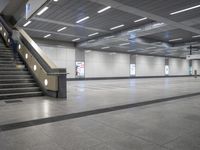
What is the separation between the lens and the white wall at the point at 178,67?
34.2m

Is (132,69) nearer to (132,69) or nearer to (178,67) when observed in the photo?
(132,69)

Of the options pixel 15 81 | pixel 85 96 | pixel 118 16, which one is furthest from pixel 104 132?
pixel 118 16

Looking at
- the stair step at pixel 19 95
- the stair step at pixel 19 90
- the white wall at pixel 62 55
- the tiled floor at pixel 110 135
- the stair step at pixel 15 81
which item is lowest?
the tiled floor at pixel 110 135

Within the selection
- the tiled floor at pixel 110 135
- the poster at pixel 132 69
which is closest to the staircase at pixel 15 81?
the tiled floor at pixel 110 135

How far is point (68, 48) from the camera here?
20625 millimetres

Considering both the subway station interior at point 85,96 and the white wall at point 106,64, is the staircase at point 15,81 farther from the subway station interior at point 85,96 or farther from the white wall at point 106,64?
the white wall at point 106,64

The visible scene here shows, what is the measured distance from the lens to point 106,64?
24.6m

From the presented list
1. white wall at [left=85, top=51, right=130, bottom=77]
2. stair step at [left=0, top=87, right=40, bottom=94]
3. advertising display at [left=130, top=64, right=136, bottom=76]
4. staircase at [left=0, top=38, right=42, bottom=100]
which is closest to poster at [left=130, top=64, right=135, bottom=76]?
advertising display at [left=130, top=64, right=136, bottom=76]

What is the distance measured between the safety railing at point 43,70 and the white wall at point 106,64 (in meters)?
14.2

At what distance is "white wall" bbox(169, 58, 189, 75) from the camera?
34250 mm

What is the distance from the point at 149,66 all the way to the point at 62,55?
16.5 meters

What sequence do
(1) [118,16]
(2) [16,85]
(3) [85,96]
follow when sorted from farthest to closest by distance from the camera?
(1) [118,16]
(3) [85,96]
(2) [16,85]

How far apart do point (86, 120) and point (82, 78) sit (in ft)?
59.6

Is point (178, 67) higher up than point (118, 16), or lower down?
lower down
